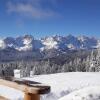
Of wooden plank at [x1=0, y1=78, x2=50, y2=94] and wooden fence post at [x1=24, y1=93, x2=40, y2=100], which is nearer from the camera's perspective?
wooden plank at [x1=0, y1=78, x2=50, y2=94]

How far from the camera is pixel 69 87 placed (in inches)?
676

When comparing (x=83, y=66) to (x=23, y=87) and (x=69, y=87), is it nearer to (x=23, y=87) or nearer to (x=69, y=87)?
(x=69, y=87)

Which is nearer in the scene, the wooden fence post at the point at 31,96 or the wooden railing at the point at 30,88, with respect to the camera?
the wooden railing at the point at 30,88

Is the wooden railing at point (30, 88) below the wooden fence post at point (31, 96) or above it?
above

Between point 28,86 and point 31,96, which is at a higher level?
point 28,86

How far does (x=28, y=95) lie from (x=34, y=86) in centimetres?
22

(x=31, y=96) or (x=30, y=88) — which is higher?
(x=30, y=88)

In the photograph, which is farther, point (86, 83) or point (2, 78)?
point (86, 83)

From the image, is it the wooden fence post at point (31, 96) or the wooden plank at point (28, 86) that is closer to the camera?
the wooden plank at point (28, 86)

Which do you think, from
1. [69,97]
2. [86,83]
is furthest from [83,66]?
[69,97]

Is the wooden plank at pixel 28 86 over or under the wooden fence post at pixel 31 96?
over

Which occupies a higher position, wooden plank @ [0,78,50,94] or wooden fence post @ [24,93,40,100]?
wooden plank @ [0,78,50,94]

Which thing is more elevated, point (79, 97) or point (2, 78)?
point (2, 78)

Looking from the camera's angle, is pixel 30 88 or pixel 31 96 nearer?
pixel 30 88
